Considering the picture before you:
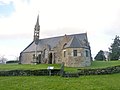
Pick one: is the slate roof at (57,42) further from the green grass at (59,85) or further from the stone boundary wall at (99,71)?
the green grass at (59,85)

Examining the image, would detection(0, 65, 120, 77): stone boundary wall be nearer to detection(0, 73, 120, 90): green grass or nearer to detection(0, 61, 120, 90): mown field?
detection(0, 61, 120, 90): mown field

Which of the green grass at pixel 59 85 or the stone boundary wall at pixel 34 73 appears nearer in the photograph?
the green grass at pixel 59 85

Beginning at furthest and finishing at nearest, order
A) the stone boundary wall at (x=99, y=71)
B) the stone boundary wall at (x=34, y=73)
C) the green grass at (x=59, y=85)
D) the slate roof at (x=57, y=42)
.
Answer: the slate roof at (x=57, y=42), the stone boundary wall at (x=99, y=71), the stone boundary wall at (x=34, y=73), the green grass at (x=59, y=85)

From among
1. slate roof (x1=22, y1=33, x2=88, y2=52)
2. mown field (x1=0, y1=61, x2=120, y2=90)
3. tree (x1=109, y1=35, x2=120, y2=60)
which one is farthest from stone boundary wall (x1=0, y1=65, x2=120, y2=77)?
tree (x1=109, y1=35, x2=120, y2=60)

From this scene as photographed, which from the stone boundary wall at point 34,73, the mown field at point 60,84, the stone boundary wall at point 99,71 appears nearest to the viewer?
the mown field at point 60,84

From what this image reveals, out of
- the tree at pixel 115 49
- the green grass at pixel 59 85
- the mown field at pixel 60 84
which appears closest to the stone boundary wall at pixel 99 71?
the mown field at pixel 60 84

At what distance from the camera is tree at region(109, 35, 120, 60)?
295 ft

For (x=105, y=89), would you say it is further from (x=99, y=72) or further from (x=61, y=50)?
(x=61, y=50)

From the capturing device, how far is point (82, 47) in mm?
59406

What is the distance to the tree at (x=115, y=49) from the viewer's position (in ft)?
295

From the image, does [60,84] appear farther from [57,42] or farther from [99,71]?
[57,42]

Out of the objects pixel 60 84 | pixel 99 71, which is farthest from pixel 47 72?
pixel 60 84

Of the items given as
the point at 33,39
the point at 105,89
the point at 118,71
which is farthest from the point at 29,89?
the point at 33,39

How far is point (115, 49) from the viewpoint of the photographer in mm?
91750
